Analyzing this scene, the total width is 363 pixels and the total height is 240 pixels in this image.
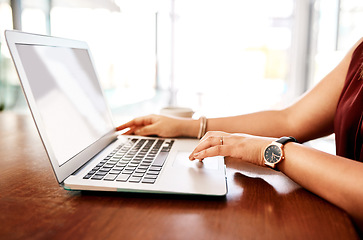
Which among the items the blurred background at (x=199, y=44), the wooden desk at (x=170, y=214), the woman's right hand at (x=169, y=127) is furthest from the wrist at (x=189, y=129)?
the blurred background at (x=199, y=44)

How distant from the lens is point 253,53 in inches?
188

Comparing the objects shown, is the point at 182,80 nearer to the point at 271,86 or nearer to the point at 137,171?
the point at 271,86

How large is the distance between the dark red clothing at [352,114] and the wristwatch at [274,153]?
8.5 inches

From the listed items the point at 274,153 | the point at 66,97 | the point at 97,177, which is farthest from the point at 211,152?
the point at 66,97

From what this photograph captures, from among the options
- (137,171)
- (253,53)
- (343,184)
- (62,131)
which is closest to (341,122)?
(343,184)

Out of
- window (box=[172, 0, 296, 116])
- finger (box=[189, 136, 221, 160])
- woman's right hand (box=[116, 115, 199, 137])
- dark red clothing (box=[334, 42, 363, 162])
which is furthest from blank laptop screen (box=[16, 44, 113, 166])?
window (box=[172, 0, 296, 116])

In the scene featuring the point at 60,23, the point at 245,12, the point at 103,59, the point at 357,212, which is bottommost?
the point at 357,212

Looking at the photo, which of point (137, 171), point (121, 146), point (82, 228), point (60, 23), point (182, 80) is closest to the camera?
point (82, 228)

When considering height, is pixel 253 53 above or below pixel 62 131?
above

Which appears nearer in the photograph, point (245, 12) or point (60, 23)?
point (60, 23)

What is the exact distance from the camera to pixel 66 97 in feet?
2.39

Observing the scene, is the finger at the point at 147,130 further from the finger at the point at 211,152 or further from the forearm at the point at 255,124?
the finger at the point at 211,152

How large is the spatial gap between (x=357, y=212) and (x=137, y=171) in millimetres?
374

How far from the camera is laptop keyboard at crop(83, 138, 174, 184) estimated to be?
1.92 feet
